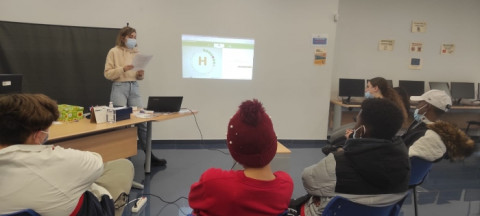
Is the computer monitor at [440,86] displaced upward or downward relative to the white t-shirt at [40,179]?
upward

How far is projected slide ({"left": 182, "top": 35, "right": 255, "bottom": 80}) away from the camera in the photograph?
14.4ft

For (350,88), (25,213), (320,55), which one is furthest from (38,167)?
(350,88)

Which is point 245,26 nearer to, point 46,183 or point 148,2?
point 148,2

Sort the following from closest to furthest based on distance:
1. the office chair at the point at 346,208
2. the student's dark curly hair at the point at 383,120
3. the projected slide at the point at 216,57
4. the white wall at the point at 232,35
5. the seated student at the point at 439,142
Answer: the office chair at the point at 346,208 < the student's dark curly hair at the point at 383,120 < the seated student at the point at 439,142 < the white wall at the point at 232,35 < the projected slide at the point at 216,57

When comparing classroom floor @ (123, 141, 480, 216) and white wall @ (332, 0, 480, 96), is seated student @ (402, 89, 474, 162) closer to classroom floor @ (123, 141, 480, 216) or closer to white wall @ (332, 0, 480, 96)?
classroom floor @ (123, 141, 480, 216)

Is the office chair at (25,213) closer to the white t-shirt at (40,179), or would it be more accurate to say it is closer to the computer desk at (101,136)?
the white t-shirt at (40,179)

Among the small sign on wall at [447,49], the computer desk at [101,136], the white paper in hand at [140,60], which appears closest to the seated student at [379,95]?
the computer desk at [101,136]

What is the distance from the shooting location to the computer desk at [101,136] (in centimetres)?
225

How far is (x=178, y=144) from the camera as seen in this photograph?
181 inches

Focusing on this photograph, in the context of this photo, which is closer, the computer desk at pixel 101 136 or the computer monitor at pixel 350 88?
the computer desk at pixel 101 136

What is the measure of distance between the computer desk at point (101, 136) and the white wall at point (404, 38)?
141 inches

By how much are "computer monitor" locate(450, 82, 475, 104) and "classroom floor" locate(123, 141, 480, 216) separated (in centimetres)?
117

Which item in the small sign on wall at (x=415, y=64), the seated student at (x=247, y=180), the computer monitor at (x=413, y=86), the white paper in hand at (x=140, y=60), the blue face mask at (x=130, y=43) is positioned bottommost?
the seated student at (x=247, y=180)

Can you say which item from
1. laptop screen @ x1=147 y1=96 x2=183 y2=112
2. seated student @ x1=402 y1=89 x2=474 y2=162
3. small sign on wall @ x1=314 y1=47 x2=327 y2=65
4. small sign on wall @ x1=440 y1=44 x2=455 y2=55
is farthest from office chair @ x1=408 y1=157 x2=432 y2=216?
small sign on wall @ x1=440 y1=44 x2=455 y2=55
